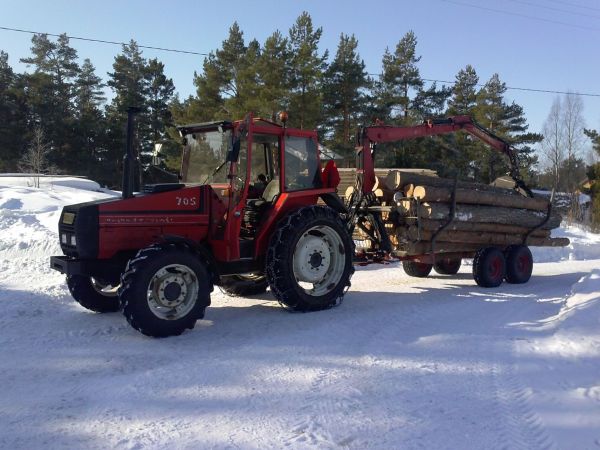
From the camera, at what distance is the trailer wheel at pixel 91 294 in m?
7.41

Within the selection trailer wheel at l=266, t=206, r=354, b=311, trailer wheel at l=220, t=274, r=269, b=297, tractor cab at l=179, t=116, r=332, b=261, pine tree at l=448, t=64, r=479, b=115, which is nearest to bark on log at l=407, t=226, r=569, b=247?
trailer wheel at l=266, t=206, r=354, b=311

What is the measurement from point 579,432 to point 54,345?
5.05 metres

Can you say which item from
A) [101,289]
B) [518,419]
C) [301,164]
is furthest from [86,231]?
[518,419]

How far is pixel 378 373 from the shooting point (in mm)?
5156

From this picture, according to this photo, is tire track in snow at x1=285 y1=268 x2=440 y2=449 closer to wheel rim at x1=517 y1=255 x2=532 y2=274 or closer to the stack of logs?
the stack of logs

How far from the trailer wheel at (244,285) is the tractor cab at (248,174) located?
102cm

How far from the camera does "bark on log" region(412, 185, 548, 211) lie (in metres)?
9.48

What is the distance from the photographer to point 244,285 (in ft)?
28.7

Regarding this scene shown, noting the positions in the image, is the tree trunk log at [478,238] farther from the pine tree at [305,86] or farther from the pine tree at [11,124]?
the pine tree at [11,124]

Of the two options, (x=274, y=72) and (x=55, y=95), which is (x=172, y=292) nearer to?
(x=274, y=72)

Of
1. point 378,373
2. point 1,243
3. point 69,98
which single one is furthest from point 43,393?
point 69,98

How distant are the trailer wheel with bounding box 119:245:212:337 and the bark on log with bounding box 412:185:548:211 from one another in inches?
171

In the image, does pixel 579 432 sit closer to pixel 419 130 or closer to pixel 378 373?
pixel 378 373

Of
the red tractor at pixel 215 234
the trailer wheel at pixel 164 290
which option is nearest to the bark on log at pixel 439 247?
the red tractor at pixel 215 234
